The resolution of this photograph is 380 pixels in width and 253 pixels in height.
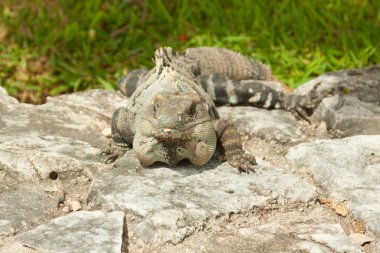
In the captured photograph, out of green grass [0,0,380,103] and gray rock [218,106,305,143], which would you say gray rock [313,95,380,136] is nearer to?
gray rock [218,106,305,143]

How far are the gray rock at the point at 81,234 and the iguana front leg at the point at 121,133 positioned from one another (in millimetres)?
776

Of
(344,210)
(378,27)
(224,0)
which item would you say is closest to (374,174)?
(344,210)

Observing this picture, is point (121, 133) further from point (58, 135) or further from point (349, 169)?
point (349, 169)

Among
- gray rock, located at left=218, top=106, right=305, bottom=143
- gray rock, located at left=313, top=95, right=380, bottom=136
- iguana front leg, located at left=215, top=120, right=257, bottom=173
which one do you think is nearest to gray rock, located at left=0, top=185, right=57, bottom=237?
iguana front leg, located at left=215, top=120, right=257, bottom=173

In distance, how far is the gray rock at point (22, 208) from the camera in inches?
136

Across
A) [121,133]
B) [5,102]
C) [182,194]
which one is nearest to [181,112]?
[182,194]

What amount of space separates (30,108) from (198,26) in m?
2.85

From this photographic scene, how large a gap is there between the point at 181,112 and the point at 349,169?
1.13m

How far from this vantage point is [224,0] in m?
→ 7.52

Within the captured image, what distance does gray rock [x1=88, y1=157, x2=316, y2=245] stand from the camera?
11.1 ft

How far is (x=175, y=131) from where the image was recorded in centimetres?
362

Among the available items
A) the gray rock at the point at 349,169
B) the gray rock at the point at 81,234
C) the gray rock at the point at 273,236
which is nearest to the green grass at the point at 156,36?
the gray rock at the point at 349,169

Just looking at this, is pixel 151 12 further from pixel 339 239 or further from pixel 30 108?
pixel 339 239

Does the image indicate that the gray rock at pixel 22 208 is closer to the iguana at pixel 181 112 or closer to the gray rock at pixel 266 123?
the iguana at pixel 181 112
